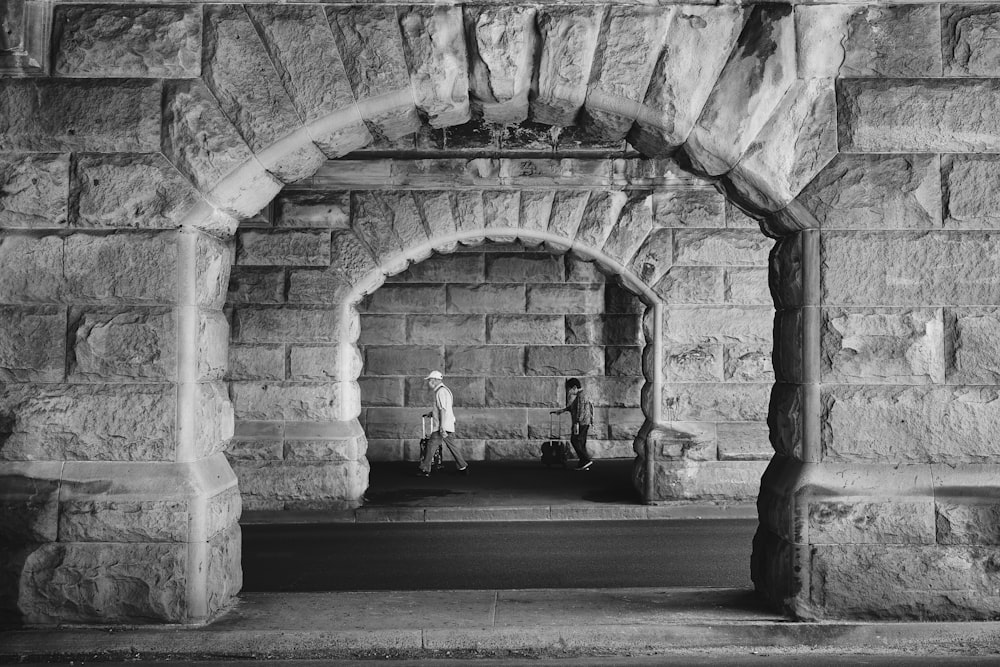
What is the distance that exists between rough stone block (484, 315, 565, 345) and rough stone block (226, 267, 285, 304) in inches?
166

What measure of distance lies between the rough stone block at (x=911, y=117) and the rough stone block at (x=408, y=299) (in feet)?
27.9

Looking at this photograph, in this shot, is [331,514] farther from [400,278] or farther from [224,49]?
[224,49]

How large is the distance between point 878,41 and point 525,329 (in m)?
8.57

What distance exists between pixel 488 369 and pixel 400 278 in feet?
6.06

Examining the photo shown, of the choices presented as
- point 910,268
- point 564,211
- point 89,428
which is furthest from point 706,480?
point 89,428

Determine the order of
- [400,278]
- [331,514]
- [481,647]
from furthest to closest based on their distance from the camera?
[400,278] → [331,514] → [481,647]

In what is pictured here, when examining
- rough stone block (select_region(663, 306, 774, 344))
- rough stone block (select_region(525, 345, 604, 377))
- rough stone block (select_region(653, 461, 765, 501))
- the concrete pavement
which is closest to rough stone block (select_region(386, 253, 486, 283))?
rough stone block (select_region(525, 345, 604, 377))

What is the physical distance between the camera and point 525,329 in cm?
1296

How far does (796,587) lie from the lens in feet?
15.2

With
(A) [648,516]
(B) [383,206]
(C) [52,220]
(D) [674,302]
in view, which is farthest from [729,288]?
(C) [52,220]

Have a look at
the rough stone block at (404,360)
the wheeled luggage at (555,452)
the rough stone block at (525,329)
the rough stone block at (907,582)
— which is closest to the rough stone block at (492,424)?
the wheeled luggage at (555,452)

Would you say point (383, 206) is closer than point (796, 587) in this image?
No

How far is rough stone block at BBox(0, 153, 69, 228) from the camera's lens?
183 inches

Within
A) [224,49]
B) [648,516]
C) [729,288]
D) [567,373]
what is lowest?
[648,516]
